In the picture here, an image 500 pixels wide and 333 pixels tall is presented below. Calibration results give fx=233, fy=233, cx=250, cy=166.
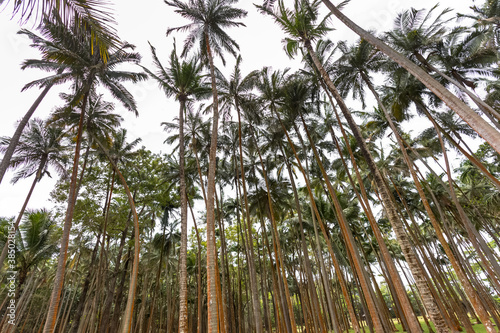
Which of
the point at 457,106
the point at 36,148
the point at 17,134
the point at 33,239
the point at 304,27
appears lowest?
the point at 457,106

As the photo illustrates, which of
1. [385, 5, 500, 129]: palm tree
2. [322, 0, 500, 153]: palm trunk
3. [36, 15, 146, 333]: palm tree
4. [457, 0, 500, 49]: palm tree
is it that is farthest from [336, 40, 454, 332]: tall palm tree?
[36, 15, 146, 333]: palm tree

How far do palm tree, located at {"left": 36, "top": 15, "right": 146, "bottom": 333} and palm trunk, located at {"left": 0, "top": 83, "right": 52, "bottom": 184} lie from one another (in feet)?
4.40

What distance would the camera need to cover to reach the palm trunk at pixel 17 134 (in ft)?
24.3

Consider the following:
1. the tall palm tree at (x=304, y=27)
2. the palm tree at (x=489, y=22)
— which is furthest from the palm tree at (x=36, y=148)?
the palm tree at (x=489, y=22)

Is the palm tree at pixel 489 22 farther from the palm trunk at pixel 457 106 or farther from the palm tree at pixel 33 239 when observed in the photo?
the palm tree at pixel 33 239

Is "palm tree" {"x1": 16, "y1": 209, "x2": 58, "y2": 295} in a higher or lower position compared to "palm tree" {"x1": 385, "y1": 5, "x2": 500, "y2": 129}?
lower

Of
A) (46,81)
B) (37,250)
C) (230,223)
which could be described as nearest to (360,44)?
(46,81)

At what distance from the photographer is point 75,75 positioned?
11.6 meters

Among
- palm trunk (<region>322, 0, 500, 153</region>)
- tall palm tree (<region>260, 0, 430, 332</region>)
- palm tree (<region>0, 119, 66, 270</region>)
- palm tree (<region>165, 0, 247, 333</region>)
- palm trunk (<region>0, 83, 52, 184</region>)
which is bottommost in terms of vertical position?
palm trunk (<region>322, 0, 500, 153</region>)

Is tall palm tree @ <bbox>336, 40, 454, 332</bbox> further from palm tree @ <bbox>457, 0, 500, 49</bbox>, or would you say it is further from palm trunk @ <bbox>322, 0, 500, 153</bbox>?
palm trunk @ <bbox>322, 0, 500, 153</bbox>

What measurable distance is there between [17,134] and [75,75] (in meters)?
4.78

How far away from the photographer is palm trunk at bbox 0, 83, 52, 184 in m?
7.42

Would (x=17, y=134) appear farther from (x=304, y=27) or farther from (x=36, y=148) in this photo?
(x=304, y=27)

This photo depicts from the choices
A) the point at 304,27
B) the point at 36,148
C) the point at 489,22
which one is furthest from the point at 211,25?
the point at 489,22
